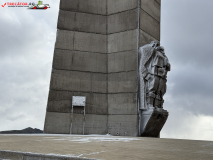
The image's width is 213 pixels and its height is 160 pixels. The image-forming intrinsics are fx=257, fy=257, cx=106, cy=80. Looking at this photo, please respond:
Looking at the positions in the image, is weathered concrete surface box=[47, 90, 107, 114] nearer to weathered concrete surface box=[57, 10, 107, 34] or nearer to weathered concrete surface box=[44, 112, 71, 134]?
weathered concrete surface box=[44, 112, 71, 134]

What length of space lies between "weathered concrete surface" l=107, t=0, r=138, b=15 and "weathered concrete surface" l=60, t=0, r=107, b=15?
Result: 27cm

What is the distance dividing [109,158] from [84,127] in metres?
7.30

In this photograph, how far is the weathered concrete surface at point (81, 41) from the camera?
427 inches

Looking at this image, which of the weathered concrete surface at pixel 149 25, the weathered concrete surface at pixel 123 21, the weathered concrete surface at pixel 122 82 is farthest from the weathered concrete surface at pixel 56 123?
the weathered concrete surface at pixel 149 25

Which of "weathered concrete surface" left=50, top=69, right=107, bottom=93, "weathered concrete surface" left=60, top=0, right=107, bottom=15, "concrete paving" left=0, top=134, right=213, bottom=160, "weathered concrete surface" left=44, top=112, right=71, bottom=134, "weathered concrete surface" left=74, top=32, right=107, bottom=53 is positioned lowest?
"concrete paving" left=0, top=134, right=213, bottom=160

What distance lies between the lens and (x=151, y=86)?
9859mm

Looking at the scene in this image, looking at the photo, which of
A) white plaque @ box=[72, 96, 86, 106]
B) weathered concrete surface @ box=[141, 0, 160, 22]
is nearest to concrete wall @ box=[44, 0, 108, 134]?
white plaque @ box=[72, 96, 86, 106]

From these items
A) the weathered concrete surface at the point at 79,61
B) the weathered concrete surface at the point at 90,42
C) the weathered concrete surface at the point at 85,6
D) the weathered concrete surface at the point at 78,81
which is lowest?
the weathered concrete surface at the point at 78,81

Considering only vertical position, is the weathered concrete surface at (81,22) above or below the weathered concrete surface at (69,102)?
above

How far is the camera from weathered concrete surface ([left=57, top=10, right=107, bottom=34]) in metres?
11.0

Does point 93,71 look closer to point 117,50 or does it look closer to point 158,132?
point 117,50

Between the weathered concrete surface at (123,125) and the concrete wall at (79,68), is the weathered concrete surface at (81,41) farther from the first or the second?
the weathered concrete surface at (123,125)

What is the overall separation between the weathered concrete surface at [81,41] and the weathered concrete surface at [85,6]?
1.07m

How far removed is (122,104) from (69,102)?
214 centimetres
